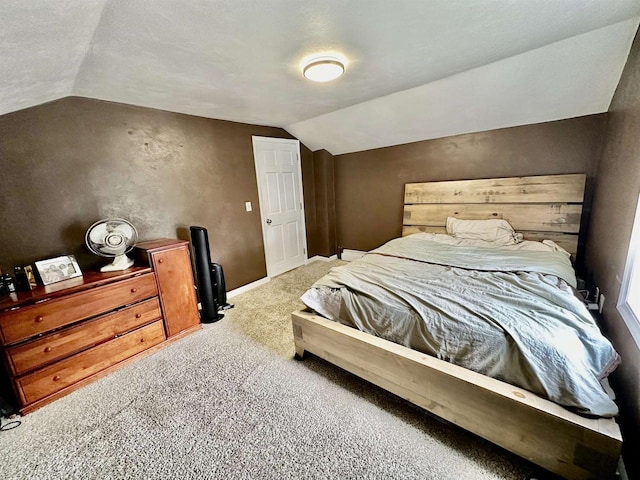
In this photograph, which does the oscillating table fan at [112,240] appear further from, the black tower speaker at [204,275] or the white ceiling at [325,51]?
the white ceiling at [325,51]

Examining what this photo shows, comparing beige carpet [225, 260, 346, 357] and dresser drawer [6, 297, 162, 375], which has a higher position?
dresser drawer [6, 297, 162, 375]

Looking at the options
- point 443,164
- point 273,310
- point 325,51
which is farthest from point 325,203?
point 325,51

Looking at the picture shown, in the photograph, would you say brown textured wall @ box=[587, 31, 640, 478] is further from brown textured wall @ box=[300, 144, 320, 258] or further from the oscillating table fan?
brown textured wall @ box=[300, 144, 320, 258]

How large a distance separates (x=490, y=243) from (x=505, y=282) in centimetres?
121

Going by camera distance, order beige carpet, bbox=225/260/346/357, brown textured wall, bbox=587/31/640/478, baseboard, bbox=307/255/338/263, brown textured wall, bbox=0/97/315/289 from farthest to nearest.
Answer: baseboard, bbox=307/255/338/263, beige carpet, bbox=225/260/346/357, brown textured wall, bbox=0/97/315/289, brown textured wall, bbox=587/31/640/478

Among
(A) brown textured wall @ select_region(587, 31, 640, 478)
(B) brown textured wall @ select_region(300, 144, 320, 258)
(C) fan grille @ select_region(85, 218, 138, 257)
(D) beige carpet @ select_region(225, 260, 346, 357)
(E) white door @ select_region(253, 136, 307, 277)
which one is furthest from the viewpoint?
(B) brown textured wall @ select_region(300, 144, 320, 258)

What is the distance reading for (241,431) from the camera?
1.44m

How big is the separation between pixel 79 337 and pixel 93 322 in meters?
0.12

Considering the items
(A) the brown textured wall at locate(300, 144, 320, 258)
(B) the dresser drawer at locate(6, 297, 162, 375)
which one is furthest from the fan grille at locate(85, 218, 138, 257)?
(A) the brown textured wall at locate(300, 144, 320, 258)

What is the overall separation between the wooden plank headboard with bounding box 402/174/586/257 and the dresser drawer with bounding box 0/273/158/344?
10.5ft

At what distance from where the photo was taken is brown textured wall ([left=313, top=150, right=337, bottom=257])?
425 cm

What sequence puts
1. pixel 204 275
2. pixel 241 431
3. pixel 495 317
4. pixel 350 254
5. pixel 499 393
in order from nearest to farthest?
1. pixel 499 393
2. pixel 495 317
3. pixel 241 431
4. pixel 204 275
5. pixel 350 254

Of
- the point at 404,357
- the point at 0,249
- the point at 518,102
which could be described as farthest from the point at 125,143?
the point at 518,102

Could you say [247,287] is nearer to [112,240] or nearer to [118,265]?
[118,265]
